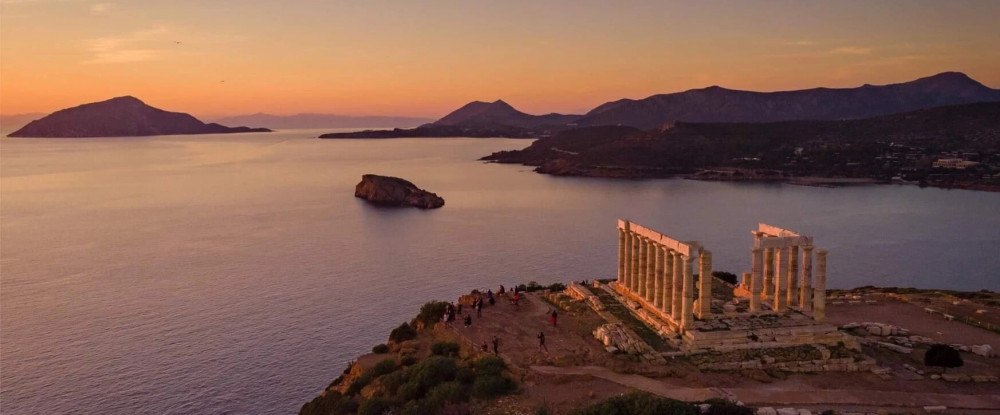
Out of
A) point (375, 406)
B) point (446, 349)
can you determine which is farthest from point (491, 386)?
point (446, 349)

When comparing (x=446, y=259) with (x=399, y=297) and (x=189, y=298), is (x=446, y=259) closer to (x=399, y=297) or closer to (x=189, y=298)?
(x=399, y=297)

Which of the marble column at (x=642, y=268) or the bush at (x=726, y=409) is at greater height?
the marble column at (x=642, y=268)

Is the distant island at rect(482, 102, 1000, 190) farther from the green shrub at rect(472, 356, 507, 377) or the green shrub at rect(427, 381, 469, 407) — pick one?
the green shrub at rect(427, 381, 469, 407)

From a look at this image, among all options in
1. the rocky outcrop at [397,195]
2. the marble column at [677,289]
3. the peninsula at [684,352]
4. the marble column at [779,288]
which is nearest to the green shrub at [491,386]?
the peninsula at [684,352]

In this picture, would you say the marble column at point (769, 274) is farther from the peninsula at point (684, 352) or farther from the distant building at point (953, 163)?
the distant building at point (953, 163)

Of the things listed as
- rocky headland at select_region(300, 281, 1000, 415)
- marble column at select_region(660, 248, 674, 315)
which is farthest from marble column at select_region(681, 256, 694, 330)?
marble column at select_region(660, 248, 674, 315)

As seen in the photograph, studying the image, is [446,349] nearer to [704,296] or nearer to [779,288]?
[704,296]
